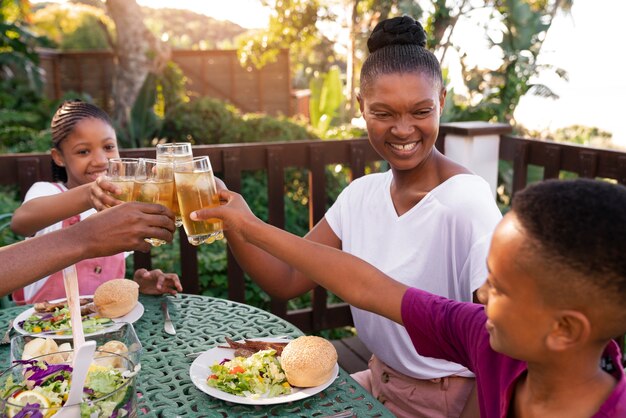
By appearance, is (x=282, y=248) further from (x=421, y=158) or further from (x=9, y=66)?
(x=9, y=66)

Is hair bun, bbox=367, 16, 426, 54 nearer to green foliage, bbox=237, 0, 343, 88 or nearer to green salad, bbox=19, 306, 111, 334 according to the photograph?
green salad, bbox=19, 306, 111, 334

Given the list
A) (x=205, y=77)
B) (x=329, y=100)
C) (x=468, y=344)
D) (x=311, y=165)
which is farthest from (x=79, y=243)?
(x=205, y=77)

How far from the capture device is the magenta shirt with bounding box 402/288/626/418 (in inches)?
54.7

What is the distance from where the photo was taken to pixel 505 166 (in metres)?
9.83

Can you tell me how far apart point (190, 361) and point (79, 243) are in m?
0.49

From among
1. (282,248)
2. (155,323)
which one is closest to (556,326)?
(282,248)

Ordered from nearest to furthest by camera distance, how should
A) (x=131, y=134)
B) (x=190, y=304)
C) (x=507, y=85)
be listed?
(x=190, y=304) → (x=131, y=134) → (x=507, y=85)

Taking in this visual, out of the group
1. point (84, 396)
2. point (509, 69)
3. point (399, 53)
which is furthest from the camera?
point (509, 69)

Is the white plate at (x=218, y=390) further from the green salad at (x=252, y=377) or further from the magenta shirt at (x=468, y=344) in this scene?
the magenta shirt at (x=468, y=344)

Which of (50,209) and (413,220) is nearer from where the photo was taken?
(413,220)

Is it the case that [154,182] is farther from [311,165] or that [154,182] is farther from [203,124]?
[203,124]

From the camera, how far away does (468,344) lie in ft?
4.89

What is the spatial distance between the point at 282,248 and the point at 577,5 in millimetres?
22118

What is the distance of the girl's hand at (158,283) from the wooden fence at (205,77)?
14.0 metres
